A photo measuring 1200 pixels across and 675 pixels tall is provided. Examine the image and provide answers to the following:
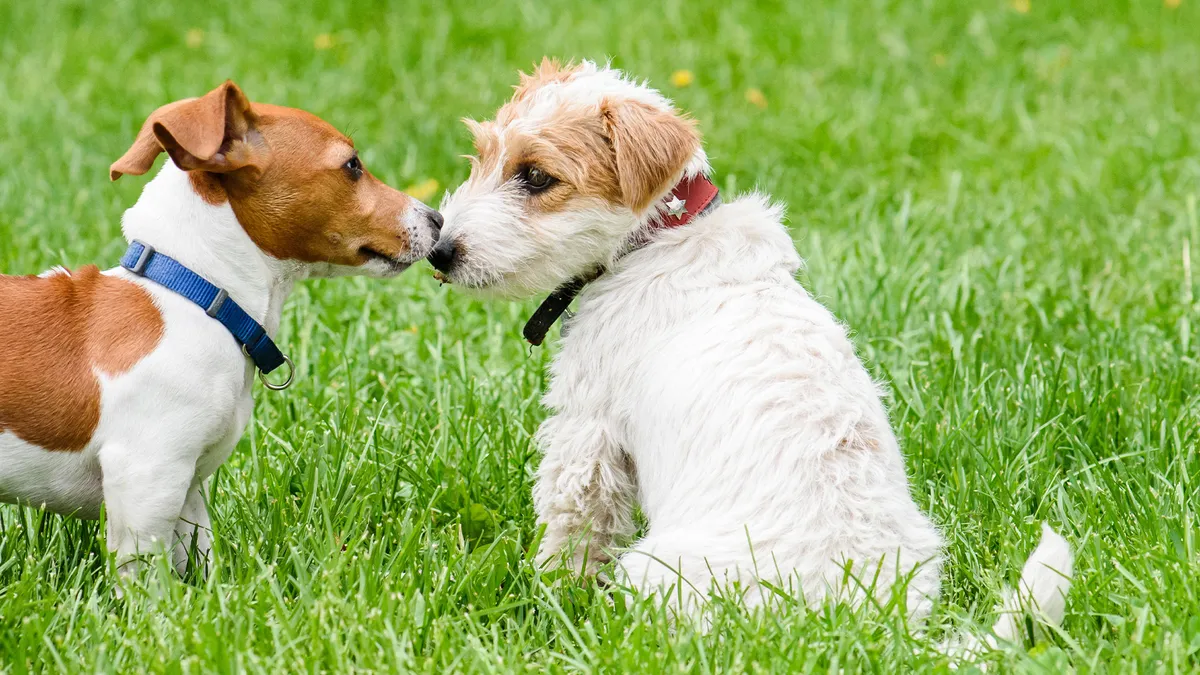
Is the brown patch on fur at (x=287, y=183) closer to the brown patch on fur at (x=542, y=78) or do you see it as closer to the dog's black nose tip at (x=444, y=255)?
the dog's black nose tip at (x=444, y=255)

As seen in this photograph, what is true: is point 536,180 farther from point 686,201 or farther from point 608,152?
point 686,201

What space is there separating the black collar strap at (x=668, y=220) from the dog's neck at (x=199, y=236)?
2.51 ft

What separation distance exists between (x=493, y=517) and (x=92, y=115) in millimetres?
4922

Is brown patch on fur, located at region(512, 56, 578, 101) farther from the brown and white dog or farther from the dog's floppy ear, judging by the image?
the dog's floppy ear

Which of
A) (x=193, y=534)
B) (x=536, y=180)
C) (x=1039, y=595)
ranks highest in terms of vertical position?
(x=536, y=180)

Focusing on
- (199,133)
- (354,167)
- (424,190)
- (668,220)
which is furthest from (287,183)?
(424,190)

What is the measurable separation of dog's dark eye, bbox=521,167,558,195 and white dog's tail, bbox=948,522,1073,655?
1492mm

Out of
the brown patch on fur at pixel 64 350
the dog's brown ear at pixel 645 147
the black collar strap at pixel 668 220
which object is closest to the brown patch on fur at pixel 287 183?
the brown patch on fur at pixel 64 350

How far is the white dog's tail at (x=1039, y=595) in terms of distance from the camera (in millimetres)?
2770

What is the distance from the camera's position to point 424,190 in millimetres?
6418

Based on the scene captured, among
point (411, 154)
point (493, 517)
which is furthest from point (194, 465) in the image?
point (411, 154)

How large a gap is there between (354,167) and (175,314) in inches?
23.8

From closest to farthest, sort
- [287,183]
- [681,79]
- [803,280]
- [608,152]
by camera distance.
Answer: [287,183] → [608,152] → [803,280] → [681,79]

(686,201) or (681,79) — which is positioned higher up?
(686,201)
